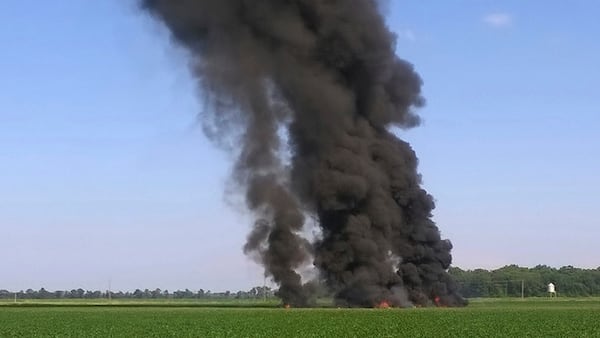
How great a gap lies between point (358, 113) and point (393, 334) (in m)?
38.2

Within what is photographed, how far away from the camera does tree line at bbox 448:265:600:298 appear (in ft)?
477

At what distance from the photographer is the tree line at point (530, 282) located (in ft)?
477

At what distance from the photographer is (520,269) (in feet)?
554

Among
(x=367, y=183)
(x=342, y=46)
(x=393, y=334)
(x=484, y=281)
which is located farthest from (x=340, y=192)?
(x=484, y=281)

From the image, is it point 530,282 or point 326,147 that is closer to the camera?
point 326,147

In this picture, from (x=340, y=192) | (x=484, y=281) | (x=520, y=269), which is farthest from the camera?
(x=520, y=269)

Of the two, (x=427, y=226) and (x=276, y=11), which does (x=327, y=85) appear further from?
(x=427, y=226)

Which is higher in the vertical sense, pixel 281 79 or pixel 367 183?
pixel 281 79

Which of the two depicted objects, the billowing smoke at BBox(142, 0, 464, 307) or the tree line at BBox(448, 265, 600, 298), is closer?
the billowing smoke at BBox(142, 0, 464, 307)

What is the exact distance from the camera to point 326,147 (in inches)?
2584

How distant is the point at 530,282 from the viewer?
14750 cm

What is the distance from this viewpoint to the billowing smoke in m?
64.5

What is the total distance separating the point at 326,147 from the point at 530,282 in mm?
92364

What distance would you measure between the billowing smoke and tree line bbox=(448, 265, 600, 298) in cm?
7505
